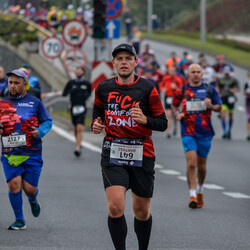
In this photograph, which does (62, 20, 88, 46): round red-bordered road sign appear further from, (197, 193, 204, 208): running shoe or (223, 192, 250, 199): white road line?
(197, 193, 204, 208): running shoe

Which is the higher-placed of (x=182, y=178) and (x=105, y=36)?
(x=105, y=36)

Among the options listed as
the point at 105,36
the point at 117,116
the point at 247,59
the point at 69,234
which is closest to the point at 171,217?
the point at 69,234

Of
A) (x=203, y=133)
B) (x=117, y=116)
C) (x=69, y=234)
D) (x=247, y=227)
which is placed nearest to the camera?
(x=117, y=116)

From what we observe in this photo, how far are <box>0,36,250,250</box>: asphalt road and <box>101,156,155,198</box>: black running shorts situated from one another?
119 centimetres

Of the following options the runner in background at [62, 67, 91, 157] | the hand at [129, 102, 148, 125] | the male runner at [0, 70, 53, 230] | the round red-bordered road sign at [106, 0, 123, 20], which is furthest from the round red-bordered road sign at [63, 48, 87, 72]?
the hand at [129, 102, 148, 125]

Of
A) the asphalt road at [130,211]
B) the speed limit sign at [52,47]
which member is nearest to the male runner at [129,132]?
the asphalt road at [130,211]

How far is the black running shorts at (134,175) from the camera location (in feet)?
25.6

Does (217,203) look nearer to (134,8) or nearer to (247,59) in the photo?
(247,59)

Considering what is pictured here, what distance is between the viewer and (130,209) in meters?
11.5

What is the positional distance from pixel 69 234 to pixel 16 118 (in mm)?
1354

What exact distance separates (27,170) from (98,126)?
228 cm

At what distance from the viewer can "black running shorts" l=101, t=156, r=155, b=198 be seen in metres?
Answer: 7.82

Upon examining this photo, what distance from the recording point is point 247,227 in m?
10.3

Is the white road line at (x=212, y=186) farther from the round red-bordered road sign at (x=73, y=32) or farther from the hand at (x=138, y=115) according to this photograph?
the round red-bordered road sign at (x=73, y=32)
